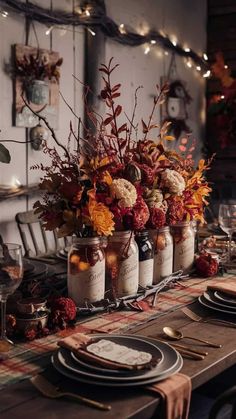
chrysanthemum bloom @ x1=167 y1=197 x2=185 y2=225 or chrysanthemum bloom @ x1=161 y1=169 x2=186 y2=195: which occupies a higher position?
chrysanthemum bloom @ x1=161 y1=169 x2=186 y2=195

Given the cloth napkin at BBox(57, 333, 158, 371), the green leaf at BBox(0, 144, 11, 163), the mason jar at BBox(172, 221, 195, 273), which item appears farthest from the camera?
the mason jar at BBox(172, 221, 195, 273)

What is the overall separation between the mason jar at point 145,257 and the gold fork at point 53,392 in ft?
2.04

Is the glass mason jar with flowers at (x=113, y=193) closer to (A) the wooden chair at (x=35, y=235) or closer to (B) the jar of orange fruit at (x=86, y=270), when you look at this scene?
(B) the jar of orange fruit at (x=86, y=270)

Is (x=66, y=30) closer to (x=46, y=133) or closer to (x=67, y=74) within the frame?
(x=67, y=74)

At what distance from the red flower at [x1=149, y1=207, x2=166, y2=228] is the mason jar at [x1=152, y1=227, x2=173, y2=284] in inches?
2.3

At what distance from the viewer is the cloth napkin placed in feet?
3.30

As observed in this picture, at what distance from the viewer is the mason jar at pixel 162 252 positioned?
168 centimetres

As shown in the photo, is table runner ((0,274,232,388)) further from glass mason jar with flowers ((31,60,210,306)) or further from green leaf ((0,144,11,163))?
green leaf ((0,144,11,163))

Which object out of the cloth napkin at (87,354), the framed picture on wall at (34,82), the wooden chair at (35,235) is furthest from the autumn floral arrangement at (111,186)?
the framed picture on wall at (34,82)

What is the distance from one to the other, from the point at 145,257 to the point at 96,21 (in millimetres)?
2453

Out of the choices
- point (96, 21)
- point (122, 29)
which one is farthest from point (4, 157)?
point (122, 29)

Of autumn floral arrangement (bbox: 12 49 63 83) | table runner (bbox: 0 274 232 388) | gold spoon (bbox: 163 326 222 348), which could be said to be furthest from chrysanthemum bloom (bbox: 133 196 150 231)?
autumn floral arrangement (bbox: 12 49 63 83)

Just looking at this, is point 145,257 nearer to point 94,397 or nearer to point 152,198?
point 152,198

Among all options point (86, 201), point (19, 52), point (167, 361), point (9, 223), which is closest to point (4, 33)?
point (19, 52)
